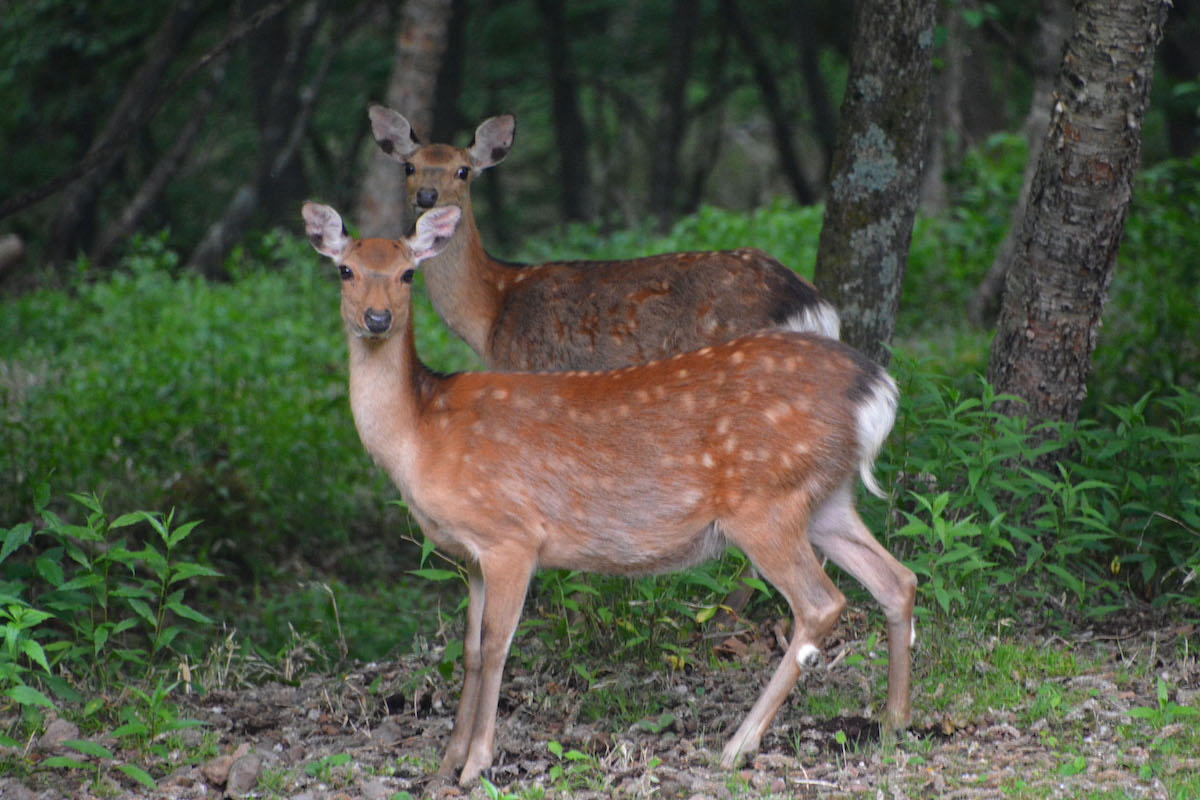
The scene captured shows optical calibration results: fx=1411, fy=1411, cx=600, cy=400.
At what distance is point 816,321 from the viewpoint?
5918 millimetres

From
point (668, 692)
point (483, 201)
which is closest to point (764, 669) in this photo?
point (668, 692)

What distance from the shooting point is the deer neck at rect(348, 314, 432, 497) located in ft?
15.4

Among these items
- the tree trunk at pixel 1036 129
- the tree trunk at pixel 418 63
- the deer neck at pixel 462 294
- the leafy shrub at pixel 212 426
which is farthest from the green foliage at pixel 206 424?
the tree trunk at pixel 1036 129

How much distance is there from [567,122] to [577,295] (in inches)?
445

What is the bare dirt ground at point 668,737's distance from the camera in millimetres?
4266

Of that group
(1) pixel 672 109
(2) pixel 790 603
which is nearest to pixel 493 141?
(2) pixel 790 603

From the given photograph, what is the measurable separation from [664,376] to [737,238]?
6.35 m

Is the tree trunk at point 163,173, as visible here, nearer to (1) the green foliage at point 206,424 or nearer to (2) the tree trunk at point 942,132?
(1) the green foliage at point 206,424

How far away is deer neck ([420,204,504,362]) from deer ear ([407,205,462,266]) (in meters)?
1.42

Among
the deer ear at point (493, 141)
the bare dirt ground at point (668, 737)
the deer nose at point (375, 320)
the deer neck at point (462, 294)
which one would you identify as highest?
the deer ear at point (493, 141)

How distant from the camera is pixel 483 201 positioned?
22.4 meters

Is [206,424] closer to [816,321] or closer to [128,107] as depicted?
[816,321]

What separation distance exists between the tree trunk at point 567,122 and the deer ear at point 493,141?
10.1 meters

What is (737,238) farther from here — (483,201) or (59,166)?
(483,201)
